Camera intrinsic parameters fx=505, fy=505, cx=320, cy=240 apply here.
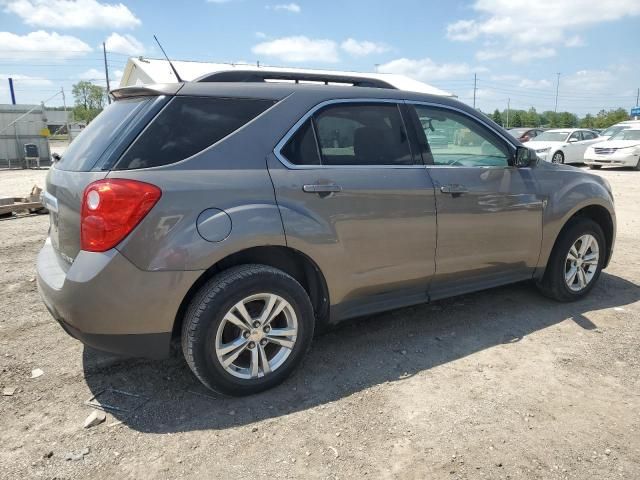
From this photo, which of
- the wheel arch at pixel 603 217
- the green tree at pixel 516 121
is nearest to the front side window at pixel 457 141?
the wheel arch at pixel 603 217

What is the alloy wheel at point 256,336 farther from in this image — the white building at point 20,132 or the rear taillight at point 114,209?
the white building at point 20,132

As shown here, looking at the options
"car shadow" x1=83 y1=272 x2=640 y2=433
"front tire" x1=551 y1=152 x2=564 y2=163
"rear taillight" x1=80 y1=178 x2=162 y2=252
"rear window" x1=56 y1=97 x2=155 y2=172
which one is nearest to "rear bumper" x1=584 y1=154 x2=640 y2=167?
"front tire" x1=551 y1=152 x2=564 y2=163

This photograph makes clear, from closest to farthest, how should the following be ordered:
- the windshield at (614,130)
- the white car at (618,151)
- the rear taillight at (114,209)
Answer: the rear taillight at (114,209) → the white car at (618,151) → the windshield at (614,130)

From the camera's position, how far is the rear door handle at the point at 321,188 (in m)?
2.97

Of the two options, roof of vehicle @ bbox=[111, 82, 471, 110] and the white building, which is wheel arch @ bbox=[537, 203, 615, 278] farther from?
the white building

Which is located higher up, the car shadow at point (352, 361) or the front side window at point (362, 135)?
the front side window at point (362, 135)

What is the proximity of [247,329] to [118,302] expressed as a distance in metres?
0.71

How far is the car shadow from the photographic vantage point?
2832 mm

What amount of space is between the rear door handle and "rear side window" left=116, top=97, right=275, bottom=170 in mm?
527

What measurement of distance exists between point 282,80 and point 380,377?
81.2 inches

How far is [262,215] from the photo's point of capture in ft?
9.20

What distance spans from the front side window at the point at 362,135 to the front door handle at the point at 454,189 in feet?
0.97

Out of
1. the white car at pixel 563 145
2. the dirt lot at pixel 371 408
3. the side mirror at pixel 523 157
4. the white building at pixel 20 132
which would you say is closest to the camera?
the dirt lot at pixel 371 408

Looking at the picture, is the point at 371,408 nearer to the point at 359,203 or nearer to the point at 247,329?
the point at 247,329
